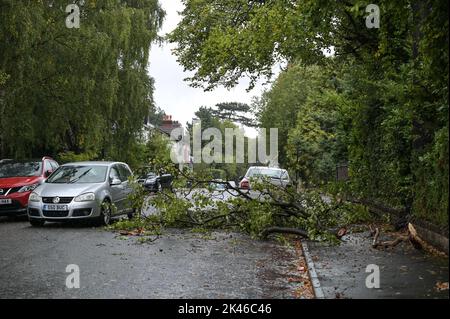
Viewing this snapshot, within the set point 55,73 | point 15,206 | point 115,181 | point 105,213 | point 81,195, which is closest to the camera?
point 81,195

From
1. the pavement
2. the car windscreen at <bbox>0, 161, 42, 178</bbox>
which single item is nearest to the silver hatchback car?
the car windscreen at <bbox>0, 161, 42, 178</bbox>

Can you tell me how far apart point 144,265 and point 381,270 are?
373cm

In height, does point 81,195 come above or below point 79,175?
below

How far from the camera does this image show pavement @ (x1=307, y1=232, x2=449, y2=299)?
7.02 metres

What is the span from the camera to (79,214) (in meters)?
14.2

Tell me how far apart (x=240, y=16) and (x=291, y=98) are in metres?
32.0

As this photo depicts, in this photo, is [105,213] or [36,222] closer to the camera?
[36,222]

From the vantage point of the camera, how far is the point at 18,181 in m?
16.8

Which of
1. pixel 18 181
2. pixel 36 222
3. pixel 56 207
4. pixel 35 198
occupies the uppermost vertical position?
pixel 18 181

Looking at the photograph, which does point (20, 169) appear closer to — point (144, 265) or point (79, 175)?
point (79, 175)

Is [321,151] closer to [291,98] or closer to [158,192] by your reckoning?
[291,98]

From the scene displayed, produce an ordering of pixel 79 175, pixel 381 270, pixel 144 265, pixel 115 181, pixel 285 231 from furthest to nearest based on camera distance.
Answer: pixel 115 181
pixel 79 175
pixel 285 231
pixel 144 265
pixel 381 270

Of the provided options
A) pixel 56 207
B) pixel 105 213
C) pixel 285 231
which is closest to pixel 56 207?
pixel 56 207

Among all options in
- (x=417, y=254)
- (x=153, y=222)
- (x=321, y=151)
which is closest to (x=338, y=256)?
(x=417, y=254)
